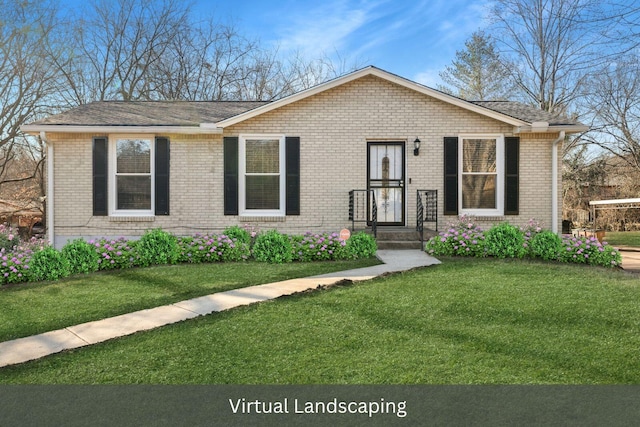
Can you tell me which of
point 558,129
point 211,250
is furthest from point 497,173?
point 211,250

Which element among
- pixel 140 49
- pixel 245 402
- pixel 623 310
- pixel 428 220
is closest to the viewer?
pixel 245 402

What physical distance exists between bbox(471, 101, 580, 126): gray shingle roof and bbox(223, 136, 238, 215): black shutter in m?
5.97

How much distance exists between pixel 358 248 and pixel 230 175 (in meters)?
3.65

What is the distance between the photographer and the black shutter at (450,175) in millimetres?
10508

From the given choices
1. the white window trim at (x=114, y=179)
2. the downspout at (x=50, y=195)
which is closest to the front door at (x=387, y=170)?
the white window trim at (x=114, y=179)

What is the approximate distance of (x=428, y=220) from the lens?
34.3ft

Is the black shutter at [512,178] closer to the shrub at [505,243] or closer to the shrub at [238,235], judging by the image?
the shrub at [505,243]

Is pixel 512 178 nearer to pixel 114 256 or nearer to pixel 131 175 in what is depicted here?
pixel 114 256

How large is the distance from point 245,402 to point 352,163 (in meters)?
8.13

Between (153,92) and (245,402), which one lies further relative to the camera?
(153,92)

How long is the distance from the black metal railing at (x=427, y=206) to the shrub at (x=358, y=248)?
6.04ft

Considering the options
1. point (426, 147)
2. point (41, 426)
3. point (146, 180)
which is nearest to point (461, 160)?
point (426, 147)

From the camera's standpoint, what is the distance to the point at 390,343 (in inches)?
153

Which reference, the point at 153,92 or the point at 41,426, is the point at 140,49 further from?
the point at 41,426
